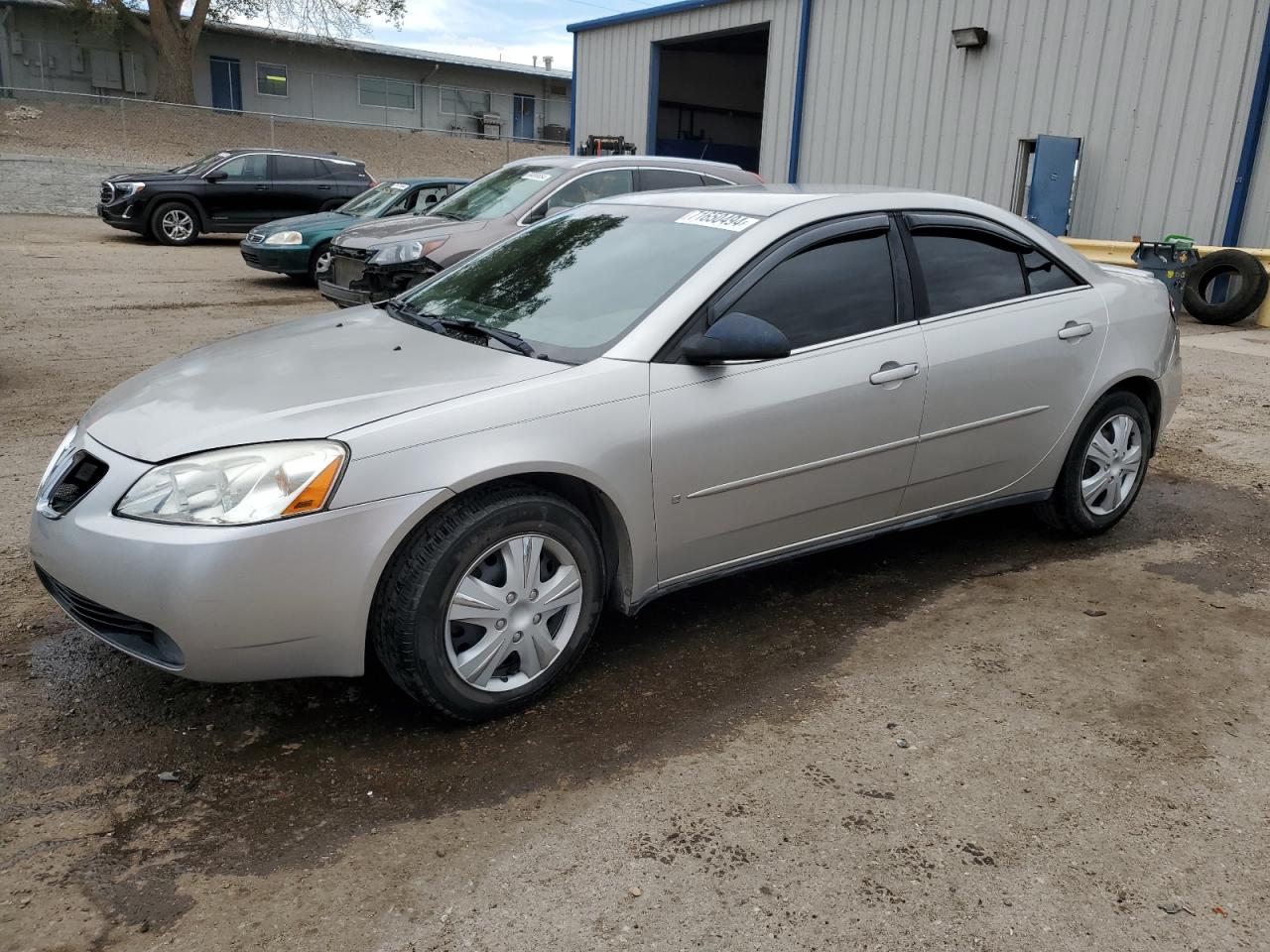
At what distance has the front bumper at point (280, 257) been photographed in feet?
43.3

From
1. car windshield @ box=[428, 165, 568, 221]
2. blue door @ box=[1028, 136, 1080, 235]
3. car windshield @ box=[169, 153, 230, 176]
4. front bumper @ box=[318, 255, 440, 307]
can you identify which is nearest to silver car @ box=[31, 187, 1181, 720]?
front bumper @ box=[318, 255, 440, 307]

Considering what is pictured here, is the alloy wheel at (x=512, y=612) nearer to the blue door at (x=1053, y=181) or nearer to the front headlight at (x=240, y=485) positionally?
the front headlight at (x=240, y=485)

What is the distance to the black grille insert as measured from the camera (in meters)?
2.99

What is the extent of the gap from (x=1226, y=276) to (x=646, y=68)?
13.5m

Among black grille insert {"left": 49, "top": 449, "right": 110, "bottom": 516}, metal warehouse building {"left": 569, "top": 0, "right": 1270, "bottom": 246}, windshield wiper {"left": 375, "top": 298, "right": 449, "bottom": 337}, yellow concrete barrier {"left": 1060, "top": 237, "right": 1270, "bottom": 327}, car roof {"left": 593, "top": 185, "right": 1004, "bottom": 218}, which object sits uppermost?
metal warehouse building {"left": 569, "top": 0, "right": 1270, "bottom": 246}

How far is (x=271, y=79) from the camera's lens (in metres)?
39.9

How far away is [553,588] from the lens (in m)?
3.24

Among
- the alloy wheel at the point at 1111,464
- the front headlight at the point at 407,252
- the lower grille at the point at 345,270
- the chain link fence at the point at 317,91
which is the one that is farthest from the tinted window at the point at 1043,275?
the chain link fence at the point at 317,91

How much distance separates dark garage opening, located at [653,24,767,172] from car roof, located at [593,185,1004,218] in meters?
23.9

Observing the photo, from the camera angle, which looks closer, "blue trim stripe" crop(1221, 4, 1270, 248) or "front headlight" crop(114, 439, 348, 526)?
"front headlight" crop(114, 439, 348, 526)

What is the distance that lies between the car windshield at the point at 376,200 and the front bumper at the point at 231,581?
1144 centimetres

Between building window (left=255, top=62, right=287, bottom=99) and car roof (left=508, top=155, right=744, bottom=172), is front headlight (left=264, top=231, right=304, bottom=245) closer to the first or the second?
car roof (left=508, top=155, right=744, bottom=172)

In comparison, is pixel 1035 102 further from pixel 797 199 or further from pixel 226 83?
pixel 226 83

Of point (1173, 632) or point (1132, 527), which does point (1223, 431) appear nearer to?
point (1132, 527)
